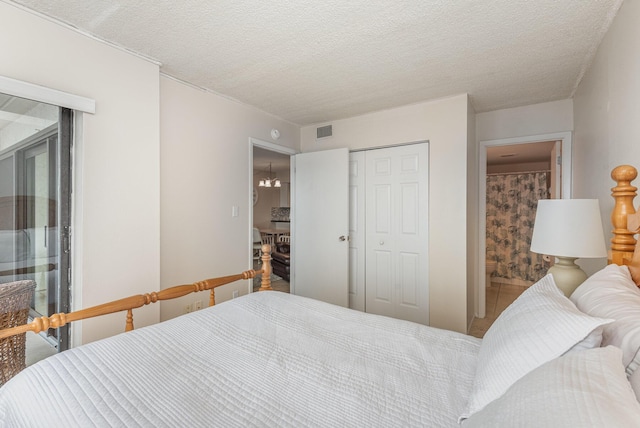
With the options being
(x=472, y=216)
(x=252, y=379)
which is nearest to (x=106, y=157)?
(x=252, y=379)

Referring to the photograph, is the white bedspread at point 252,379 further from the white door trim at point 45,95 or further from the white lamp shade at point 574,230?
the white door trim at point 45,95

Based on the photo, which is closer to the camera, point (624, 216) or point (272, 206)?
point (624, 216)

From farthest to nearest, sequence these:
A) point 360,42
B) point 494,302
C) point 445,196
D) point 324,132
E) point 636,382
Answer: point 494,302 → point 324,132 → point 445,196 → point 360,42 → point 636,382

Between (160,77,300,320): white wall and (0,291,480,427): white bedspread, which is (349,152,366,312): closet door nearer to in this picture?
(160,77,300,320): white wall

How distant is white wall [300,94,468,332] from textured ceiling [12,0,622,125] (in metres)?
0.27

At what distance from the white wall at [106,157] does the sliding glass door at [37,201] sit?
0.08 meters

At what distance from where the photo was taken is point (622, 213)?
4.23ft

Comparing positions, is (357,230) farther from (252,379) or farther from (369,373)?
(252,379)

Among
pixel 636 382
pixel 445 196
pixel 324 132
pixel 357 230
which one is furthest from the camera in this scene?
pixel 324 132

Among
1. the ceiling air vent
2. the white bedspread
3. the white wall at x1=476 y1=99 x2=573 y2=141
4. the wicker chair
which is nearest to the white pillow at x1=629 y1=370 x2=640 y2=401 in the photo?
the white bedspread

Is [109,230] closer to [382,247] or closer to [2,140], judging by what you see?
[2,140]

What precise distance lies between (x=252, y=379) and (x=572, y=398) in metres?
0.93

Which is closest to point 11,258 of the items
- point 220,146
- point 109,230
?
point 109,230

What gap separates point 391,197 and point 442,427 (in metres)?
2.72
